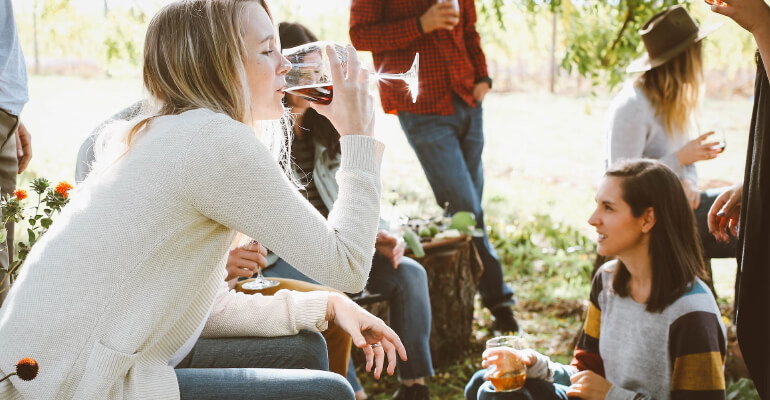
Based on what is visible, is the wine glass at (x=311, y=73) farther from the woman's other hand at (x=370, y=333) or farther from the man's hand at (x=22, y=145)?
the man's hand at (x=22, y=145)

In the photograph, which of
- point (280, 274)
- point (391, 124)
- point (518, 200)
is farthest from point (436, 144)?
point (391, 124)

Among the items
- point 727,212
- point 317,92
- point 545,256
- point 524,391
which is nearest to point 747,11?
point 727,212

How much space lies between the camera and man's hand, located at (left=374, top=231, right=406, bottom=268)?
300cm

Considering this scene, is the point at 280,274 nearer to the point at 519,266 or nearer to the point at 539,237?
the point at 519,266

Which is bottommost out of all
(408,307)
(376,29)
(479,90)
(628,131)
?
(408,307)

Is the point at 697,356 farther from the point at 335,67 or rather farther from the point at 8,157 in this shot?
the point at 8,157

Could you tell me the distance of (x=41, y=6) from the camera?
4711 millimetres

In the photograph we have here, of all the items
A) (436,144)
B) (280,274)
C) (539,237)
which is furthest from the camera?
(539,237)

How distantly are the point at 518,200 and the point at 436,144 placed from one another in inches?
134

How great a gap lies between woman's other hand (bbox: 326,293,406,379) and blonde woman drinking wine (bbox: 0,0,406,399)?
60 mm

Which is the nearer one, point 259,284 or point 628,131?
point 259,284

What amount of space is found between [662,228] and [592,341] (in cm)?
42

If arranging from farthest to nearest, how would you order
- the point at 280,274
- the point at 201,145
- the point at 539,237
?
1. the point at 539,237
2. the point at 280,274
3. the point at 201,145

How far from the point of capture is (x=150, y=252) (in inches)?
56.6
